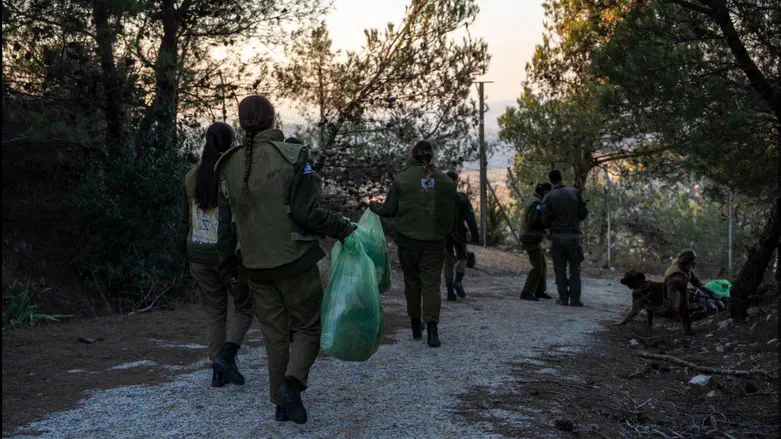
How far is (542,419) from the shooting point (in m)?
5.23

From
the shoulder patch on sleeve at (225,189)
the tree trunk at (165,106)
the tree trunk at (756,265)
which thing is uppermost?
the tree trunk at (165,106)

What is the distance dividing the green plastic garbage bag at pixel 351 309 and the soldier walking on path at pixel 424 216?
2133 mm

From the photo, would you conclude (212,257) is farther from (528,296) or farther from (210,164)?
(528,296)

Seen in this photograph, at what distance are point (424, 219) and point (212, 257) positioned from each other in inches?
94.6

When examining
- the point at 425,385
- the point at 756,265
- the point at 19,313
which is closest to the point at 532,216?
the point at 756,265

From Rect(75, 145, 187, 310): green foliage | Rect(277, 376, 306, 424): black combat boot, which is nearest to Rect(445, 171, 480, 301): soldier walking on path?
Rect(75, 145, 187, 310): green foliage

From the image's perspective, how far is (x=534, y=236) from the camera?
1231 centimetres

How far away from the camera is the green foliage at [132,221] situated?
38.4ft

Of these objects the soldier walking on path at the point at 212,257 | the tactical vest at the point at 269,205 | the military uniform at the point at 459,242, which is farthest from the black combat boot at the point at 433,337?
the tactical vest at the point at 269,205

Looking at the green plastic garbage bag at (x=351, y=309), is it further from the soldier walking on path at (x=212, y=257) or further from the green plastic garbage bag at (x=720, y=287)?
the green plastic garbage bag at (x=720, y=287)

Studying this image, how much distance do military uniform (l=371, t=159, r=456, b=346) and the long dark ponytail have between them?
2.18 m

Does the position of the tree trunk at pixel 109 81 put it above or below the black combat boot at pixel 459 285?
above

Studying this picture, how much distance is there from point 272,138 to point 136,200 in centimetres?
758

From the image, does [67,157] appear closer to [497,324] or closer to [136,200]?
[136,200]
